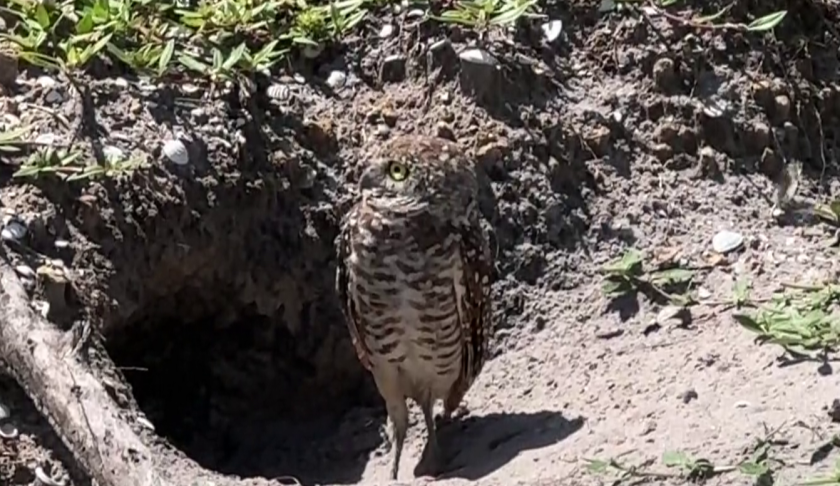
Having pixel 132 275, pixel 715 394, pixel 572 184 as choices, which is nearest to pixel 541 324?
pixel 572 184

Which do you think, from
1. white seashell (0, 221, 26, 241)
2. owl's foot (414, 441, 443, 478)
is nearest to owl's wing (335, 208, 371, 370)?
owl's foot (414, 441, 443, 478)

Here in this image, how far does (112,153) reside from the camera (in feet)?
17.1

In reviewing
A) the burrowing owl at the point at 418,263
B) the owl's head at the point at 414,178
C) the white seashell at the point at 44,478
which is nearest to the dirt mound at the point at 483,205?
the burrowing owl at the point at 418,263

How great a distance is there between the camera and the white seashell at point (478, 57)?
579 cm

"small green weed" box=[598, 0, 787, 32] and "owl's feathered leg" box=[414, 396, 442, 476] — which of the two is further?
"small green weed" box=[598, 0, 787, 32]

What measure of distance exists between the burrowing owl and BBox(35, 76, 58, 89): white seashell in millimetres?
1146

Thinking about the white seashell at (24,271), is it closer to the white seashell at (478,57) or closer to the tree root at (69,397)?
the tree root at (69,397)

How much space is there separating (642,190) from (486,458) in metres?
1.34

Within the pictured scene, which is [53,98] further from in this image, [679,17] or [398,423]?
[679,17]

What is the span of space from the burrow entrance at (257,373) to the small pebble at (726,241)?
53.6 inches

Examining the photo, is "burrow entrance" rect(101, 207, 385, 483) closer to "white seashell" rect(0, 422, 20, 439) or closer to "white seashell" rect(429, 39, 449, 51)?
"white seashell" rect(429, 39, 449, 51)

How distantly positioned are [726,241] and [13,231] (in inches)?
93.7

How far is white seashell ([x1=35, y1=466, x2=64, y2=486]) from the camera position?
14.0ft

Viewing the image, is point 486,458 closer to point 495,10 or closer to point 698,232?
point 698,232
